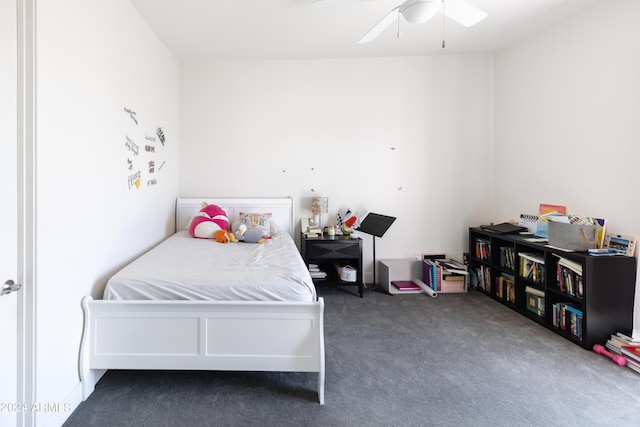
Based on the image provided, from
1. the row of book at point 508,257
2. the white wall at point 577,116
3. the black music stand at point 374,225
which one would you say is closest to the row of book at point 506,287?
the row of book at point 508,257

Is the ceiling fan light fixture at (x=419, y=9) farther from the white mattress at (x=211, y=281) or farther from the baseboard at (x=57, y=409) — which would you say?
the baseboard at (x=57, y=409)

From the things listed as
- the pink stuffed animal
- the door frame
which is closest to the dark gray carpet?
the door frame

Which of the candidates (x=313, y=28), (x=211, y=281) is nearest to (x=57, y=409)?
(x=211, y=281)

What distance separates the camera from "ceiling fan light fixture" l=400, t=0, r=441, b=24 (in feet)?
6.12

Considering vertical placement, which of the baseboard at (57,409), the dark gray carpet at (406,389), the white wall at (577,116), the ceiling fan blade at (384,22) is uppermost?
the ceiling fan blade at (384,22)

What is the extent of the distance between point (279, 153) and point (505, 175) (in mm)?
2677

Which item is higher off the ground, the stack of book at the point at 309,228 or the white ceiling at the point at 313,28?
the white ceiling at the point at 313,28

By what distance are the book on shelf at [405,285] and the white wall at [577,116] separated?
1.36 m

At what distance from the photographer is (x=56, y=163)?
150 cm

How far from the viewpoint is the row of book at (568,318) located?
227 centimetres

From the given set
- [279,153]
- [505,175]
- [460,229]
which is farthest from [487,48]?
[279,153]

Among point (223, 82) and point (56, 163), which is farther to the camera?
point (223, 82)

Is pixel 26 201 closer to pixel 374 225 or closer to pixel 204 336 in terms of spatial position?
pixel 204 336

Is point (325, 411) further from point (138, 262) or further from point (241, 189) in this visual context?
point (241, 189)
